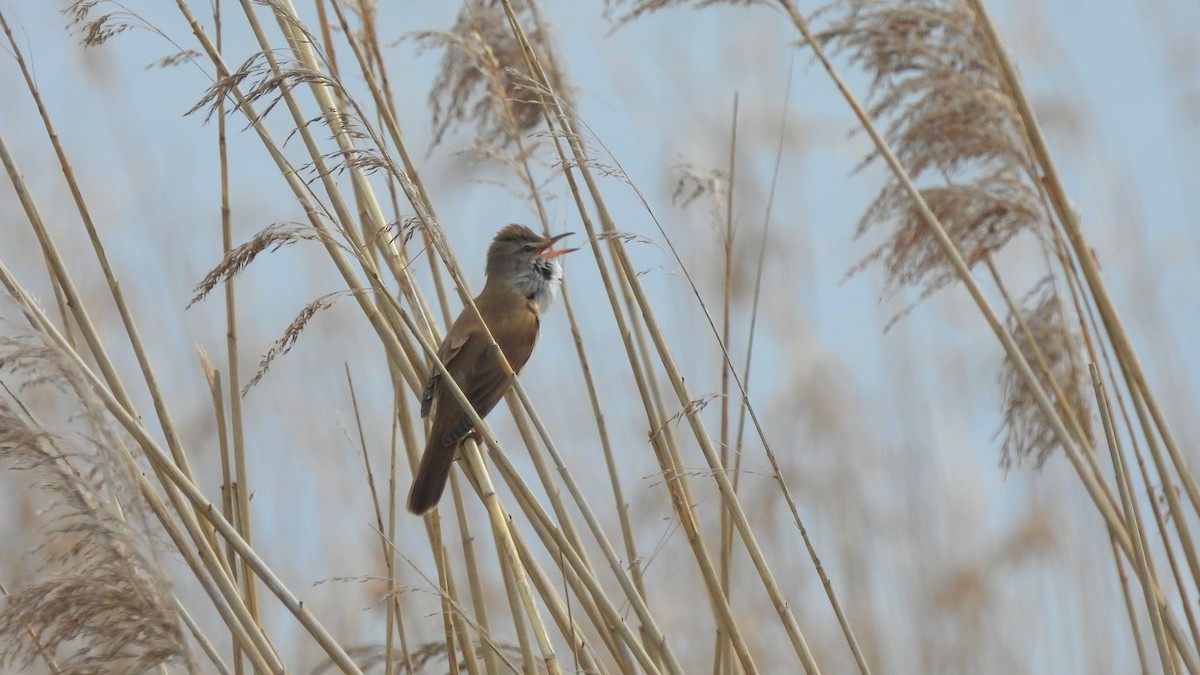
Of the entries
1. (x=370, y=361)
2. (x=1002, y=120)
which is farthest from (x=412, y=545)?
(x=1002, y=120)

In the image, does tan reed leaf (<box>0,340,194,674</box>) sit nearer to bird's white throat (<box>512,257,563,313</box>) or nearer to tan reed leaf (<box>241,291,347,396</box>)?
tan reed leaf (<box>241,291,347,396</box>)

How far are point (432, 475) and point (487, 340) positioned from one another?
334 mm

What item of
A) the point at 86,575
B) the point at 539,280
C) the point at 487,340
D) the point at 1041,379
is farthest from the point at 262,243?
the point at 1041,379

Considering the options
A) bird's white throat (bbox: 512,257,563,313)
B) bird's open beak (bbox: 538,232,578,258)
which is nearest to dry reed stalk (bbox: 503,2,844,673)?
bird's open beak (bbox: 538,232,578,258)

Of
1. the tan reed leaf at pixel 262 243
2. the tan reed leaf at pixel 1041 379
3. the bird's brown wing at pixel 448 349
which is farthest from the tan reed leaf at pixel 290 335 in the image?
the tan reed leaf at pixel 1041 379

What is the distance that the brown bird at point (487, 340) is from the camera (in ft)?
9.39

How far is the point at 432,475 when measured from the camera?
9.38 feet

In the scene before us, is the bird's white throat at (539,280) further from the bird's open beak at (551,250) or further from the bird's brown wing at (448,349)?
the bird's brown wing at (448,349)

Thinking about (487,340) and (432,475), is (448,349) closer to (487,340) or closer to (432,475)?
(487,340)

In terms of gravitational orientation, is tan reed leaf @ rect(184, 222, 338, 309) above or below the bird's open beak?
below

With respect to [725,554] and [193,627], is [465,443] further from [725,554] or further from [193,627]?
[193,627]

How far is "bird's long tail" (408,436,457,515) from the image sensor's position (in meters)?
2.83

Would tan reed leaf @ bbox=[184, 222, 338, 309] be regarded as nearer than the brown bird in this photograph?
Yes

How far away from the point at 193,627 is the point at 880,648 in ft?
10.6
